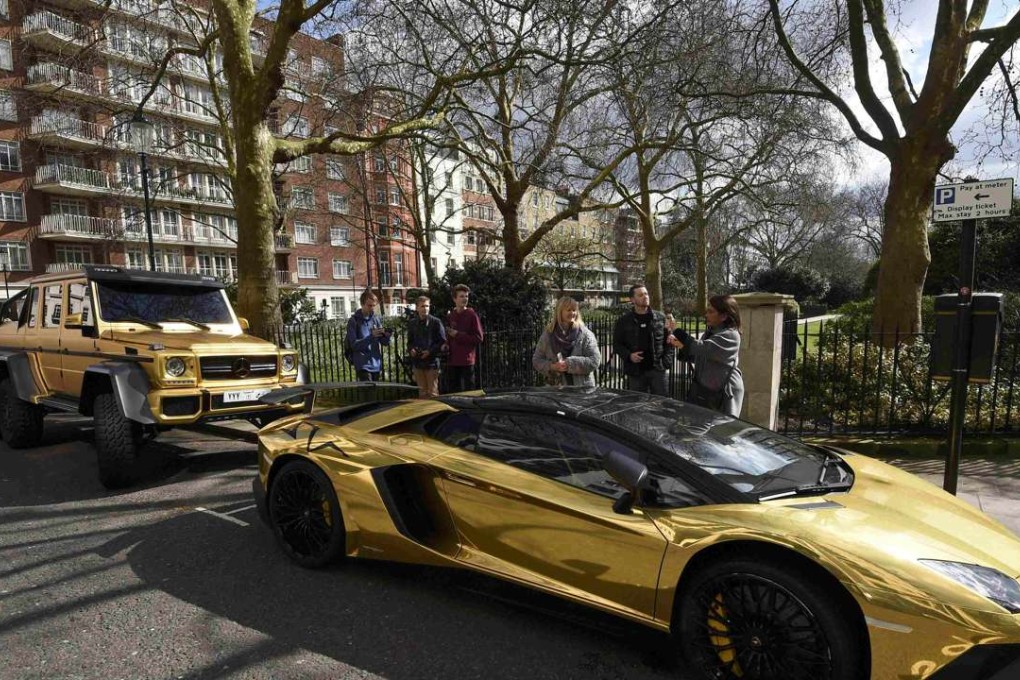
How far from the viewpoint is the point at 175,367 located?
16.9 ft

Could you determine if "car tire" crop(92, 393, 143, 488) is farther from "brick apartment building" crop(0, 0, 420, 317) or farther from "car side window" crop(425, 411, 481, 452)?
"brick apartment building" crop(0, 0, 420, 317)

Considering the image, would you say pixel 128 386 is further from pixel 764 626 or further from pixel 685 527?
pixel 764 626

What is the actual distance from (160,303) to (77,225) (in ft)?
121

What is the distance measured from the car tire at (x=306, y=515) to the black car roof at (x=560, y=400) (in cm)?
90

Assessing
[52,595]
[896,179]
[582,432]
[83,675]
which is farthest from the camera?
[896,179]

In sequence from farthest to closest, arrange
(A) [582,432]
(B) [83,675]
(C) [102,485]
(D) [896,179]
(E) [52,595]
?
(D) [896,179] → (C) [102,485] → (E) [52,595] → (A) [582,432] → (B) [83,675]

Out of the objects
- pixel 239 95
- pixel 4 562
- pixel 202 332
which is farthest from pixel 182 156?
pixel 4 562

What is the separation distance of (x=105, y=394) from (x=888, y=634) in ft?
19.6

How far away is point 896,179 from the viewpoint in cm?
930

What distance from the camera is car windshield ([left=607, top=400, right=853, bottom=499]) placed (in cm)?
259

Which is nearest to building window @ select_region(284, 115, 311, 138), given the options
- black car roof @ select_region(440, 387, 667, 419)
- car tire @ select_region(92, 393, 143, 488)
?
car tire @ select_region(92, 393, 143, 488)

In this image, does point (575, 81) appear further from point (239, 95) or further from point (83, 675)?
point (83, 675)

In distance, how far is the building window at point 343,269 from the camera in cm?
4938

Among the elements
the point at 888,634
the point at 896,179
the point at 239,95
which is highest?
the point at 239,95
